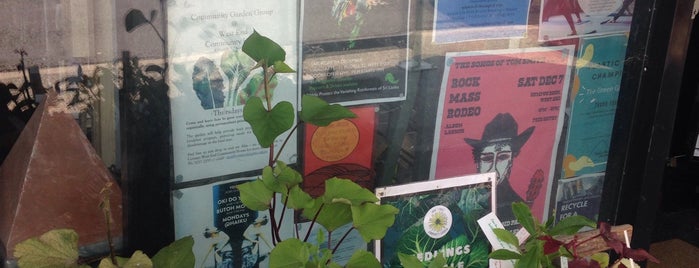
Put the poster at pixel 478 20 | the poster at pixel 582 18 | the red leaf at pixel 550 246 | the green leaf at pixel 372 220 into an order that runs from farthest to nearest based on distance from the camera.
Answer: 1. the poster at pixel 582 18
2. the poster at pixel 478 20
3. the red leaf at pixel 550 246
4. the green leaf at pixel 372 220

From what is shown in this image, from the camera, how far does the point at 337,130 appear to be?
1873mm

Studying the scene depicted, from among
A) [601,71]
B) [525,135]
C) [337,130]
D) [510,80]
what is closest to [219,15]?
[337,130]

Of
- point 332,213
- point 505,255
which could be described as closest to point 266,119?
point 332,213

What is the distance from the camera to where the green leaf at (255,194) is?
4.83 feet

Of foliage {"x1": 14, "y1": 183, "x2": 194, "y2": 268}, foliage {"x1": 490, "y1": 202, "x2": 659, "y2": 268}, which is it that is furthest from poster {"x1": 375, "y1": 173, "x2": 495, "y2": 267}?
foliage {"x1": 14, "y1": 183, "x2": 194, "y2": 268}

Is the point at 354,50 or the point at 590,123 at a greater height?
the point at 354,50

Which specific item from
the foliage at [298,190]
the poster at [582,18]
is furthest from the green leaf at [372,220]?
the poster at [582,18]

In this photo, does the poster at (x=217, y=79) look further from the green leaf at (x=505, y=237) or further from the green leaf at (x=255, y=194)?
the green leaf at (x=505, y=237)

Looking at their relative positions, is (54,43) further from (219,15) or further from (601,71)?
(601,71)

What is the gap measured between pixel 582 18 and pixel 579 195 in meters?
0.54

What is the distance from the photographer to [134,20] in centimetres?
156

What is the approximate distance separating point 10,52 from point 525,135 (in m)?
1.31

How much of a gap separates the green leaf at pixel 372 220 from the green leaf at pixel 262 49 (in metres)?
0.32

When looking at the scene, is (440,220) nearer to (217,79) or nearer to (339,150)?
(339,150)
